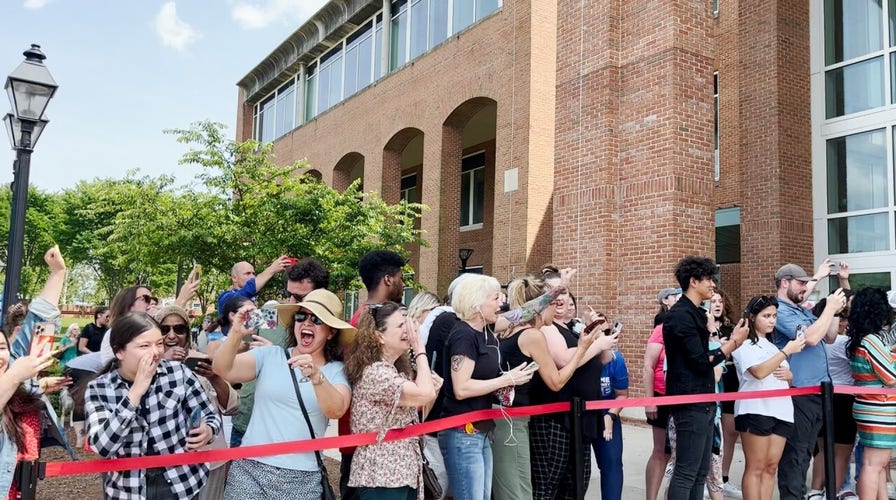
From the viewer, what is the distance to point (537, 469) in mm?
4922

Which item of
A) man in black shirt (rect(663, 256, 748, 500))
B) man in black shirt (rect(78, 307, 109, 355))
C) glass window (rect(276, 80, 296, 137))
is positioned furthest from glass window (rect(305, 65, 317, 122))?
man in black shirt (rect(663, 256, 748, 500))

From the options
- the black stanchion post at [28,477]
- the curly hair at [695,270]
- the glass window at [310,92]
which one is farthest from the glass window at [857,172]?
the glass window at [310,92]

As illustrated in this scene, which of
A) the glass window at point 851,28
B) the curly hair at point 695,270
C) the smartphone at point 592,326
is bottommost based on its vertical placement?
the smartphone at point 592,326

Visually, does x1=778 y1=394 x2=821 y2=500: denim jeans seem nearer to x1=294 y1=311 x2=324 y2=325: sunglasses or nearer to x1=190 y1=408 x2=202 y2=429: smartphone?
x1=294 y1=311 x2=324 y2=325: sunglasses

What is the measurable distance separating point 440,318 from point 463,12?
17.2 metres

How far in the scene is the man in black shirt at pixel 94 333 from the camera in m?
10.6

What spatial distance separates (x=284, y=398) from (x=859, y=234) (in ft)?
43.7

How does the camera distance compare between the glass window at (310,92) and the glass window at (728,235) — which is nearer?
the glass window at (728,235)

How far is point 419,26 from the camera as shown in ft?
73.9

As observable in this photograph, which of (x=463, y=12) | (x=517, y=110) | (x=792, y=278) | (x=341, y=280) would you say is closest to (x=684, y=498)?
(x=792, y=278)

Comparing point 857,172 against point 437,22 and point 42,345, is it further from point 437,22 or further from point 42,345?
point 42,345

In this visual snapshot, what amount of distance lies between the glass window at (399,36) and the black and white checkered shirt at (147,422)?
20.9 metres

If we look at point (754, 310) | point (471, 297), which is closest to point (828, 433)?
point (754, 310)

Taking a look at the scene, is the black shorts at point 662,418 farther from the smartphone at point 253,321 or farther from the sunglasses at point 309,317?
the smartphone at point 253,321
